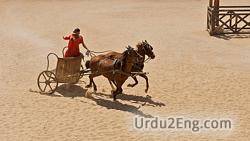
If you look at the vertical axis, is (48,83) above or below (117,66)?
below

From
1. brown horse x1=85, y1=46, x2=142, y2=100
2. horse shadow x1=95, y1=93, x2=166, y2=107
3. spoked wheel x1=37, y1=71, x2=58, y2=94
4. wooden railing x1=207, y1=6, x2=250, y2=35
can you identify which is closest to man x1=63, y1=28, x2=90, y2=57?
brown horse x1=85, y1=46, x2=142, y2=100

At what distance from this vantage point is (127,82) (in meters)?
15.7

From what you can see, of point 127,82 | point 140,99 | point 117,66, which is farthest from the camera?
point 127,82

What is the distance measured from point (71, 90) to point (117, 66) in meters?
2.17

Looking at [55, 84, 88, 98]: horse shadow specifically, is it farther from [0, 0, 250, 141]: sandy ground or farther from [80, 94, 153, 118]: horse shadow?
[80, 94, 153, 118]: horse shadow

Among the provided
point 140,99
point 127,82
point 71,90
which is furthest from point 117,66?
point 127,82

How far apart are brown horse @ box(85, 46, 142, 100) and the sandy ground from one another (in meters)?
0.67

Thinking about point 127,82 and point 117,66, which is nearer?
point 117,66

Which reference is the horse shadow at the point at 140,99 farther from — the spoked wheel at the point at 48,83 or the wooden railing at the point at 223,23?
the wooden railing at the point at 223,23

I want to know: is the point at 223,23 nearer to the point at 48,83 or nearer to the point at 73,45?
the point at 73,45

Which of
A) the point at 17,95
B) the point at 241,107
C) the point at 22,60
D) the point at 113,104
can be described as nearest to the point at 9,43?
the point at 22,60

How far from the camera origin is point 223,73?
54.3 feet

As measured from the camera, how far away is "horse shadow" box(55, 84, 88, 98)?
46.7 ft

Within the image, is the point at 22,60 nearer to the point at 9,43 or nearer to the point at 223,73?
the point at 9,43
